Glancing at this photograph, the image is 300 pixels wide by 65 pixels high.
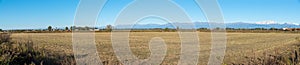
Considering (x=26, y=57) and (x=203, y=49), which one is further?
(x=203, y=49)

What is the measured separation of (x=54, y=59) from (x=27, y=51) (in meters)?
0.82

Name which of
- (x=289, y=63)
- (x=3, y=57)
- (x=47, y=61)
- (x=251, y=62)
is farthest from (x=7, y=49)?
(x=289, y=63)

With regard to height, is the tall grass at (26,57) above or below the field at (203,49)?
above

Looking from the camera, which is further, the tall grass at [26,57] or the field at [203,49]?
the field at [203,49]

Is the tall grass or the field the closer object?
the tall grass

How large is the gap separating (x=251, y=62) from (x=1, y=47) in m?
6.52

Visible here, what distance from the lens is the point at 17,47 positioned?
417 inches

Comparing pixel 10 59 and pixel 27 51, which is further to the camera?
A: pixel 27 51

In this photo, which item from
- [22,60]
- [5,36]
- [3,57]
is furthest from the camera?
[5,36]

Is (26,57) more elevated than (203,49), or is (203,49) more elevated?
(26,57)

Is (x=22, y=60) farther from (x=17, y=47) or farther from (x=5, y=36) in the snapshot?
(x=5, y=36)

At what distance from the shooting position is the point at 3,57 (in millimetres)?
8148

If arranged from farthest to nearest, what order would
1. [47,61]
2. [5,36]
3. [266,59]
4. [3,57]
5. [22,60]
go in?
1. [5,36]
2. [47,61]
3. [22,60]
4. [266,59]
5. [3,57]

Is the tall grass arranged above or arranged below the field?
above
